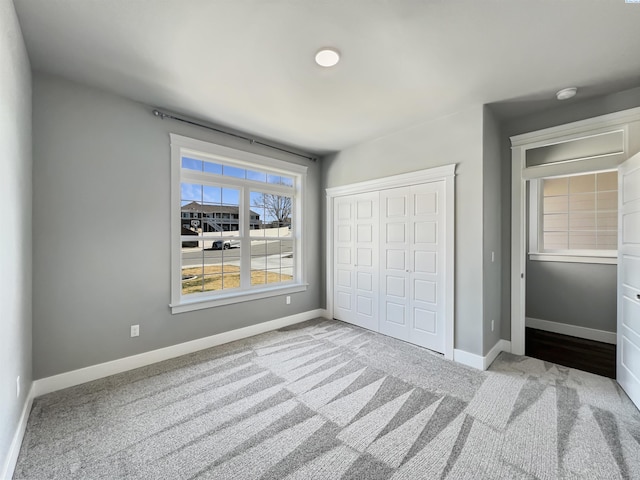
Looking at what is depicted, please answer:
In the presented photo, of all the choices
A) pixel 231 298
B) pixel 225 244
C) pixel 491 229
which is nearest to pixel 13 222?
pixel 225 244

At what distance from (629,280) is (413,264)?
5.95 ft

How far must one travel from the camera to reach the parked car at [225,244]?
352 cm

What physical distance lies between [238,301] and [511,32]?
12.0ft

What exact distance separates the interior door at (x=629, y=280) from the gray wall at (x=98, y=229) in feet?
13.4

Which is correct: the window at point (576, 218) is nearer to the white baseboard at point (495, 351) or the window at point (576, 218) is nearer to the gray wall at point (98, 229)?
the white baseboard at point (495, 351)

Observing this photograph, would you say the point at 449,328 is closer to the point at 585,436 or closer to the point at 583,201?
the point at 585,436

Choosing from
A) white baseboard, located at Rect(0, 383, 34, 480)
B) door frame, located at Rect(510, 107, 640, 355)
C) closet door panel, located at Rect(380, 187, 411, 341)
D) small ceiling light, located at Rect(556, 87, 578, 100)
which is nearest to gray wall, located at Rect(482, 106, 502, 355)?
door frame, located at Rect(510, 107, 640, 355)

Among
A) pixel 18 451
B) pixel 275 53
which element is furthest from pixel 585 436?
pixel 18 451

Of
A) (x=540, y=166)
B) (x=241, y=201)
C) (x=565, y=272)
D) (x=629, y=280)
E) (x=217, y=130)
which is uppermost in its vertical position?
(x=217, y=130)

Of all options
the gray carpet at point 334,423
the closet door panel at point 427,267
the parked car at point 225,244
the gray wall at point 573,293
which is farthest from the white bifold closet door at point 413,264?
the gray wall at point 573,293

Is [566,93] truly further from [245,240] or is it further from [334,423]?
[245,240]

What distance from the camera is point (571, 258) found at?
12.7ft

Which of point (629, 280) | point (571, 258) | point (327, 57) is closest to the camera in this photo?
point (327, 57)

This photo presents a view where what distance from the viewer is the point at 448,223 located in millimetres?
3066
